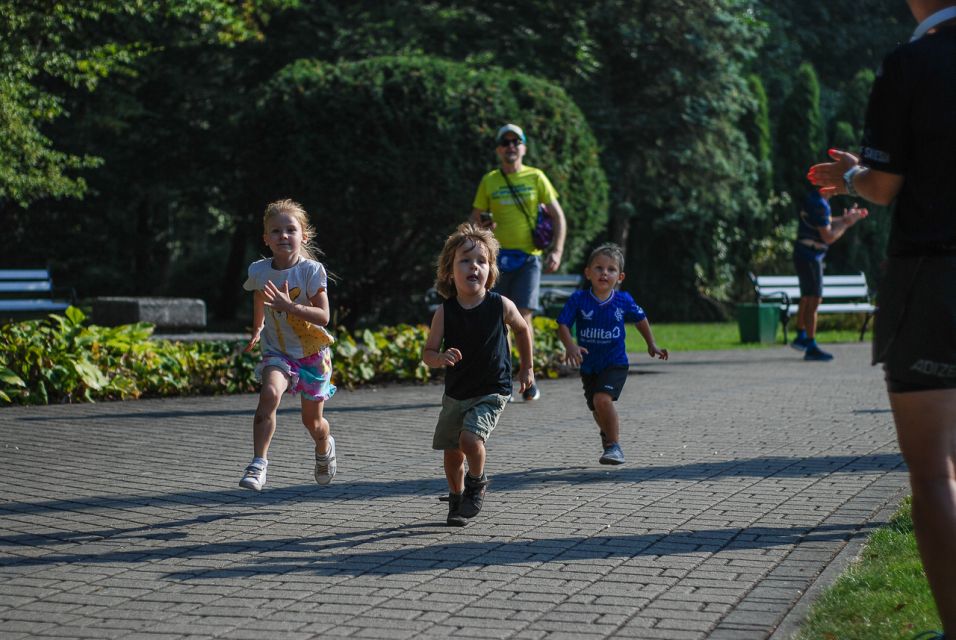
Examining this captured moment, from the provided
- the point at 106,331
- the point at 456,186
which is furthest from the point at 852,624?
the point at 456,186

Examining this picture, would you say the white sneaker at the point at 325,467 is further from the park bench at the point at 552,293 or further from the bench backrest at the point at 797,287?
the bench backrest at the point at 797,287

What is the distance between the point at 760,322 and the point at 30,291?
10.3 m

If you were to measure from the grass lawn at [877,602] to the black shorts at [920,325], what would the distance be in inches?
34.5

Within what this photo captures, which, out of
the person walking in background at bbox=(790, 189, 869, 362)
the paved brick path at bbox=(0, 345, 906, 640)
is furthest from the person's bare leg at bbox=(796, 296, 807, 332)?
the paved brick path at bbox=(0, 345, 906, 640)

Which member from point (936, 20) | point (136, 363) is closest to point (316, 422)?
point (936, 20)

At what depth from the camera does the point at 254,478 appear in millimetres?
6320

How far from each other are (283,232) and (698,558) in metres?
2.75

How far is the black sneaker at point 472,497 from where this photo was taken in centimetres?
595

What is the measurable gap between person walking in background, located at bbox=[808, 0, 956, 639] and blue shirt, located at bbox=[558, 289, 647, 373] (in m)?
→ 4.09

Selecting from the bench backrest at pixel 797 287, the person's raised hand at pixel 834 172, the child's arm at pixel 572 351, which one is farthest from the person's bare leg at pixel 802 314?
the person's raised hand at pixel 834 172

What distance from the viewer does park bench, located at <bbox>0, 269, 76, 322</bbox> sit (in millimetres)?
16516

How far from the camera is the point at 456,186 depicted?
17406 millimetres

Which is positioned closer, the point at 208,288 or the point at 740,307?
the point at 740,307

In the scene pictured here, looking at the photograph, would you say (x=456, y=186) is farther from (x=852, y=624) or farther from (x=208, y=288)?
(x=208, y=288)
